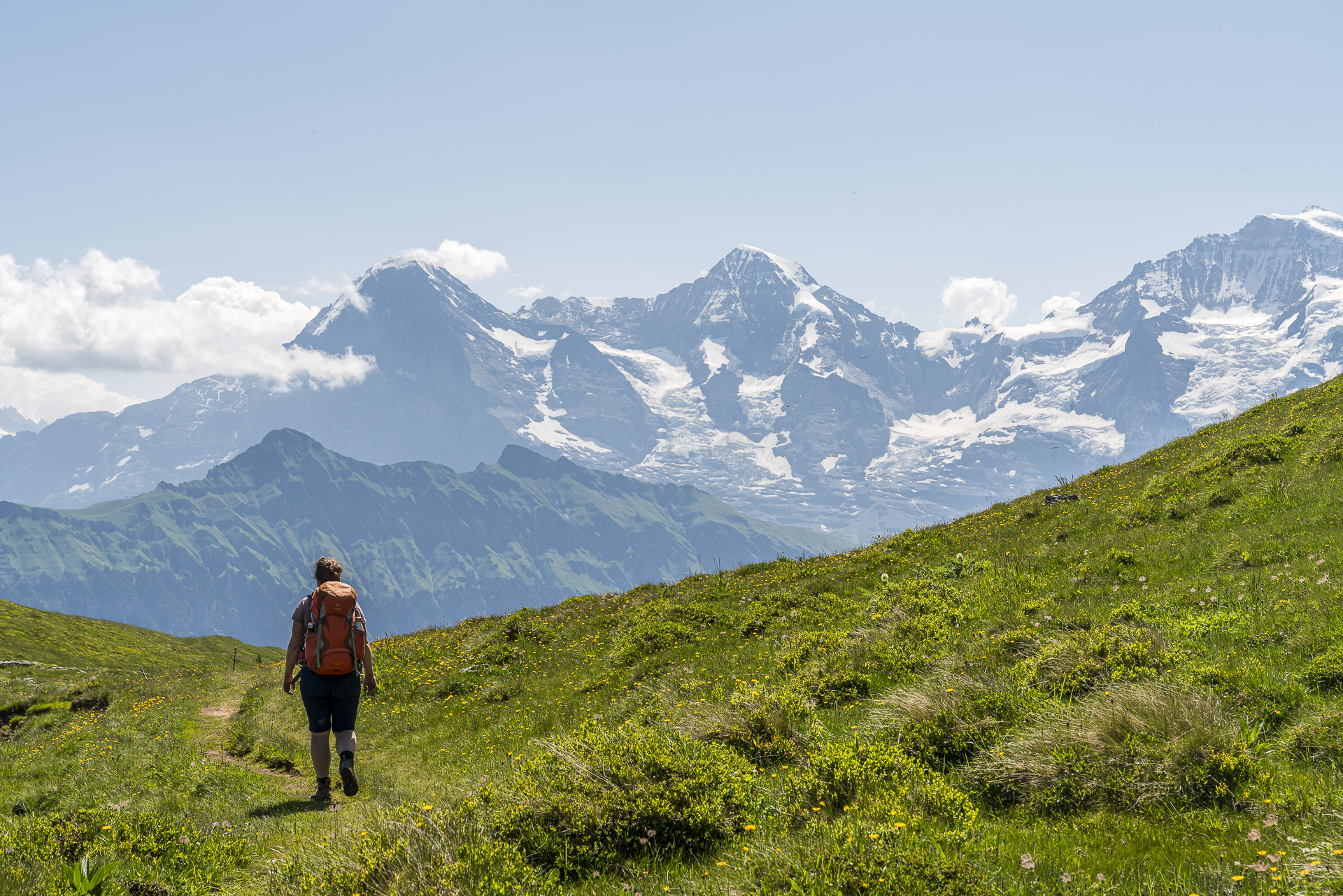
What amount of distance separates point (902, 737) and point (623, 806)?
148 inches

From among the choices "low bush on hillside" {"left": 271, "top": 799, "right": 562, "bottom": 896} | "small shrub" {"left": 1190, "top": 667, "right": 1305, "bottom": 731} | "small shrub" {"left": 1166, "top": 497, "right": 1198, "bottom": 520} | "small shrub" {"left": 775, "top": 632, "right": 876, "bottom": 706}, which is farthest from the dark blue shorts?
"small shrub" {"left": 1166, "top": 497, "right": 1198, "bottom": 520}

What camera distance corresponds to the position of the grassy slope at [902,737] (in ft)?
18.4

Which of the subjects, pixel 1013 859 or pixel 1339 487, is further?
pixel 1339 487

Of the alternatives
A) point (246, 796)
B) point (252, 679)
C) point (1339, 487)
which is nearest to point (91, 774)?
point (246, 796)

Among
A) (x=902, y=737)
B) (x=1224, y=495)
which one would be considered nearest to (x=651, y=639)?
(x=902, y=737)

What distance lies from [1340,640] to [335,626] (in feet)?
45.4

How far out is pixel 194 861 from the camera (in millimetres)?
7156

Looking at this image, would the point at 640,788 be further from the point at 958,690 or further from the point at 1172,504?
the point at 1172,504

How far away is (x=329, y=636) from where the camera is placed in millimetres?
10914

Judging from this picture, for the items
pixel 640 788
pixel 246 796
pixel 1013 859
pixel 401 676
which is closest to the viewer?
pixel 1013 859

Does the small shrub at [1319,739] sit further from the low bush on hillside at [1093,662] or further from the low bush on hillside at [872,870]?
the low bush on hillside at [872,870]

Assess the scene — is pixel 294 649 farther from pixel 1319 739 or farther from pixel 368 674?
pixel 1319 739

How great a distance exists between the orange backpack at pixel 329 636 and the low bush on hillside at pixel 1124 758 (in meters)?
9.14

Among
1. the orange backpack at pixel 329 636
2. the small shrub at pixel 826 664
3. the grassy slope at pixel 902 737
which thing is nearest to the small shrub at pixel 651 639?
the grassy slope at pixel 902 737
